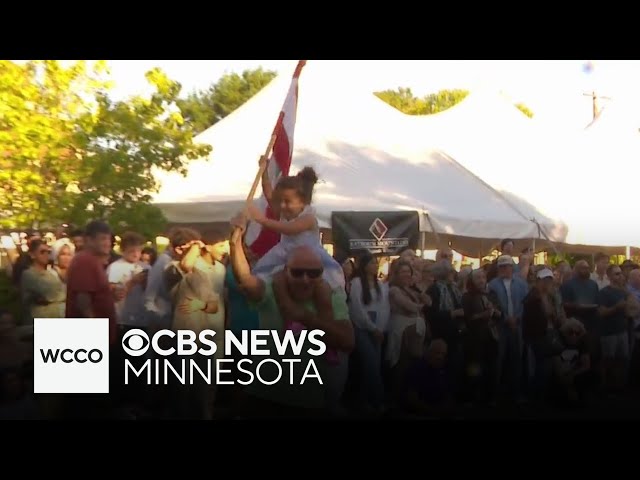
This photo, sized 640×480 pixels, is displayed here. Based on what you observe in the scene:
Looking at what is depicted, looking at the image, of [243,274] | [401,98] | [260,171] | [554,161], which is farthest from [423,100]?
[243,274]

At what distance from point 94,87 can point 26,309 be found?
154 cm

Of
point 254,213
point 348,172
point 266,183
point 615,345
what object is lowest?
point 615,345

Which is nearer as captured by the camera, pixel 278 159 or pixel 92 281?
pixel 92 281

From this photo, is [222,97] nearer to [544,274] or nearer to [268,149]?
[268,149]

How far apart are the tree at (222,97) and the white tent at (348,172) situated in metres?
0.08

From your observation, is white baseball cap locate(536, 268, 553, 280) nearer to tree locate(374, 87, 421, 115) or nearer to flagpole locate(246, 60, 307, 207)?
tree locate(374, 87, 421, 115)

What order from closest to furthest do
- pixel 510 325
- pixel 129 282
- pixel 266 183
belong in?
pixel 129 282 → pixel 266 183 → pixel 510 325

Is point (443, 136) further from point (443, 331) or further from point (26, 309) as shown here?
point (26, 309)

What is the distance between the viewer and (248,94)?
26.1ft

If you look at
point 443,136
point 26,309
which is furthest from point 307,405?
point 443,136

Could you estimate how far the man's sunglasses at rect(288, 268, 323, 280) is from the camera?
7.12 m

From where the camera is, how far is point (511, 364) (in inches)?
311

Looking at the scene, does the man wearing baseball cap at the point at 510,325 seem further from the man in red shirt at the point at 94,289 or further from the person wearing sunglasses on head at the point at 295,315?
the man in red shirt at the point at 94,289

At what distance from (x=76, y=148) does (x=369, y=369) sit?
8.30ft
